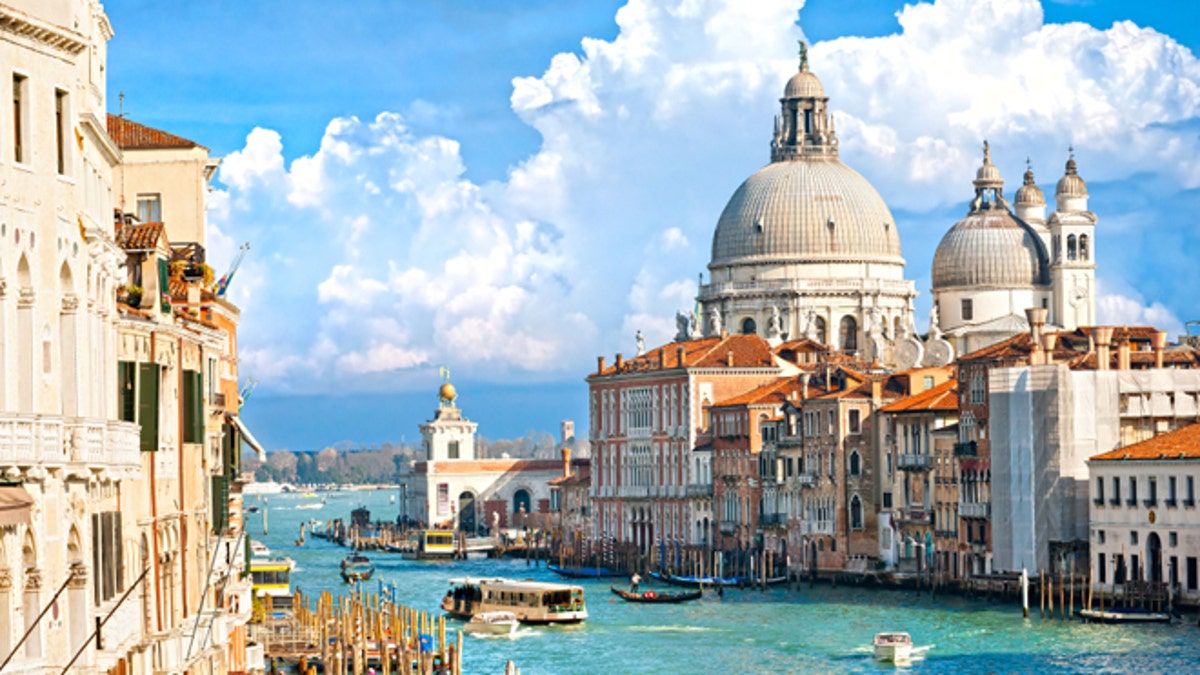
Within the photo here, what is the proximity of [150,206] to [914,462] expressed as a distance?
121ft

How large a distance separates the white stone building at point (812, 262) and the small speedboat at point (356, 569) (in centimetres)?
1484

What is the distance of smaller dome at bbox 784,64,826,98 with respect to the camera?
89312mm

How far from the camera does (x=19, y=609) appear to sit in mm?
11992

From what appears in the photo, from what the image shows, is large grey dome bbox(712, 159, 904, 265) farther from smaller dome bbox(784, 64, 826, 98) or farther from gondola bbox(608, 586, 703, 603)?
gondola bbox(608, 586, 703, 603)

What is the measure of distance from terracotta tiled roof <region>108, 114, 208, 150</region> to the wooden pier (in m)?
11.6

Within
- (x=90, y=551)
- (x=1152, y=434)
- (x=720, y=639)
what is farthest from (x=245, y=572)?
(x=1152, y=434)

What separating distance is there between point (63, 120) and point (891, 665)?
29.0 meters

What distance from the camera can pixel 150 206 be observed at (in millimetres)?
22031

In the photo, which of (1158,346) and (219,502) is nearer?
(219,502)

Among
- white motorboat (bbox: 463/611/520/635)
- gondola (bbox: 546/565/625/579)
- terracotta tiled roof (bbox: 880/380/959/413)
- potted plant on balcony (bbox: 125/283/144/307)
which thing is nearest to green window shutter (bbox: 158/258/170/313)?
potted plant on balcony (bbox: 125/283/144/307)

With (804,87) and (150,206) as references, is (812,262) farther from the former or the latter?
(150,206)

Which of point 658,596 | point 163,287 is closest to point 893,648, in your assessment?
point 658,596

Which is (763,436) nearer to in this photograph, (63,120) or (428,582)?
(428,582)

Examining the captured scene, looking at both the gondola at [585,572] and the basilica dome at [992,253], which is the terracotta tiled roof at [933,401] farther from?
the basilica dome at [992,253]
